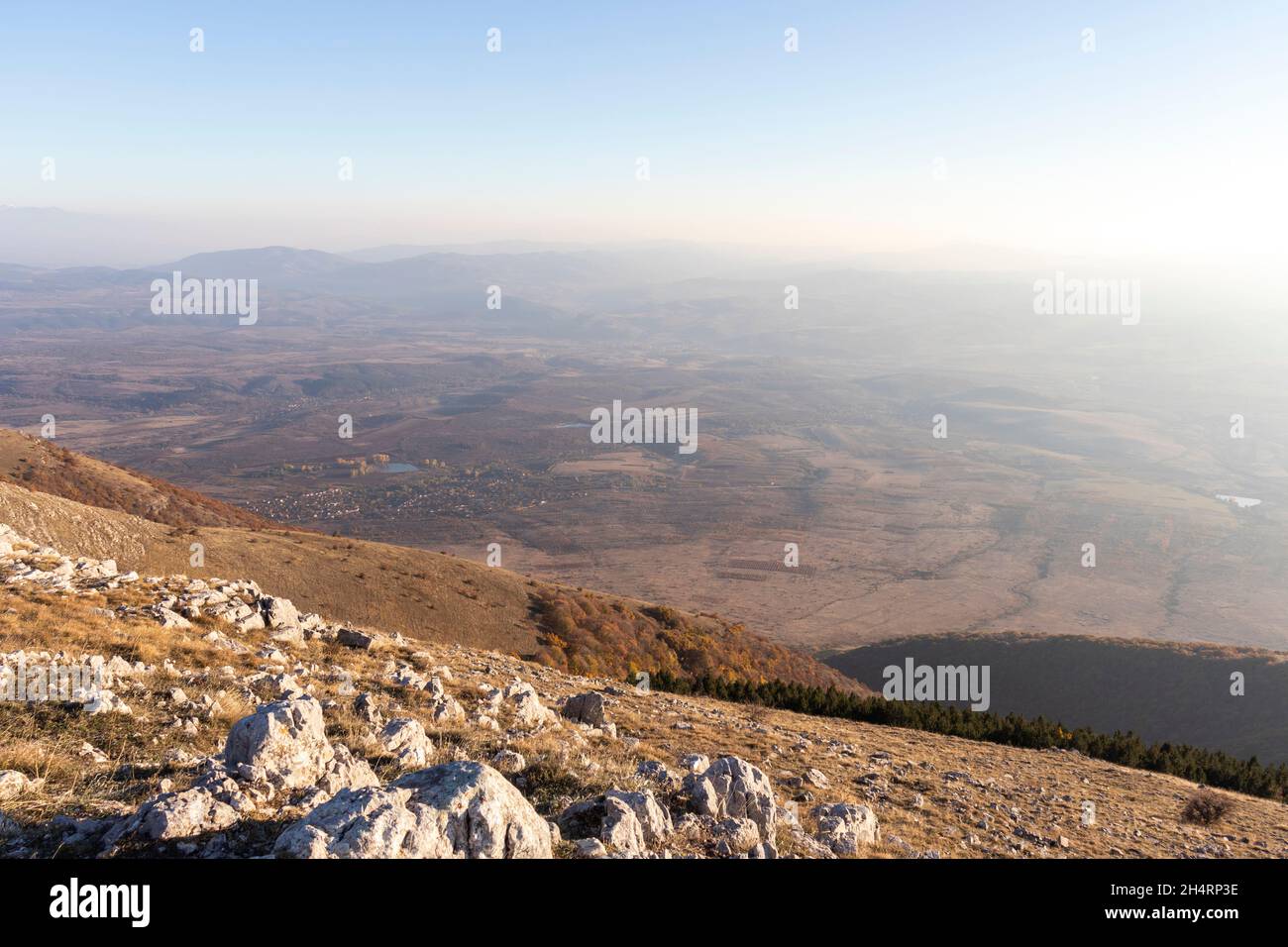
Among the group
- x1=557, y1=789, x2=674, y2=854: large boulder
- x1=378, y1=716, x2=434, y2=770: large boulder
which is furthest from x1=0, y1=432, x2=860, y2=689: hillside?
x1=557, y1=789, x2=674, y2=854: large boulder

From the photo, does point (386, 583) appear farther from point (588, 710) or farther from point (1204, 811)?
point (1204, 811)

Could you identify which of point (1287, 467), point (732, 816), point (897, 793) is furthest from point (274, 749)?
point (1287, 467)

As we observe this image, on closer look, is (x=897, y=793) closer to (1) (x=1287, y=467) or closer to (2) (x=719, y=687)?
(2) (x=719, y=687)

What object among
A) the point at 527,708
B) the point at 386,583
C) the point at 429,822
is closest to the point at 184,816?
the point at 429,822

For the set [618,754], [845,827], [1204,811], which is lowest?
[1204,811]

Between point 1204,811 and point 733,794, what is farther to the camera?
point 1204,811

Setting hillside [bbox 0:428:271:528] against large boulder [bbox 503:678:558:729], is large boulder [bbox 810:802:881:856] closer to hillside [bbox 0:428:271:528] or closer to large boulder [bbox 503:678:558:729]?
large boulder [bbox 503:678:558:729]

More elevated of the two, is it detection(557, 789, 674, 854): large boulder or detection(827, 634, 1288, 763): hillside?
detection(557, 789, 674, 854): large boulder

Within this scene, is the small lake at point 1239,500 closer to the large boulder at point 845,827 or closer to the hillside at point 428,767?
the hillside at point 428,767
